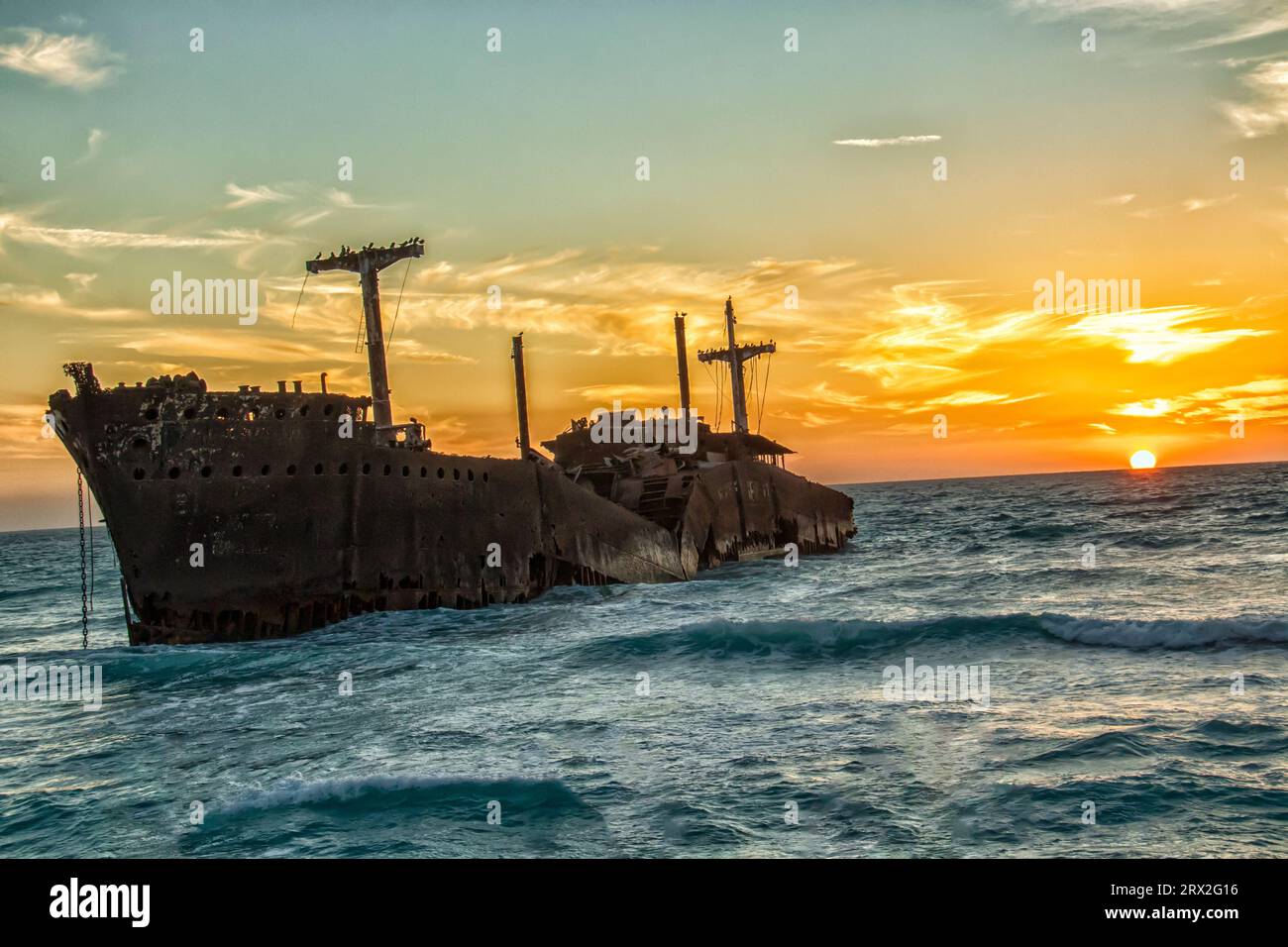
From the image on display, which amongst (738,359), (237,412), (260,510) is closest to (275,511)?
(260,510)

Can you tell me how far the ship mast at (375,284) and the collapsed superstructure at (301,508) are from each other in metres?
0.04

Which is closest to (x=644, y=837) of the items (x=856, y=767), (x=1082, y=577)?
(x=856, y=767)

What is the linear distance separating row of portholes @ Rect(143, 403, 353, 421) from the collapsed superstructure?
25 mm

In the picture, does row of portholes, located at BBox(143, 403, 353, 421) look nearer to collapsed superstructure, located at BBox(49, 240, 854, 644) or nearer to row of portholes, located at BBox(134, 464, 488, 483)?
collapsed superstructure, located at BBox(49, 240, 854, 644)

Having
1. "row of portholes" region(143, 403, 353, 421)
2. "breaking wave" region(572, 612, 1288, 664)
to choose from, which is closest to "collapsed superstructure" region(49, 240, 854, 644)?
"row of portholes" region(143, 403, 353, 421)

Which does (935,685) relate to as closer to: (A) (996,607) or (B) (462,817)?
(B) (462,817)

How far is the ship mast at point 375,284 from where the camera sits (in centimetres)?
2380

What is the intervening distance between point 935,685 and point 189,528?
14027 mm

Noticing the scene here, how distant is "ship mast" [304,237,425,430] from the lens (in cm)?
2380

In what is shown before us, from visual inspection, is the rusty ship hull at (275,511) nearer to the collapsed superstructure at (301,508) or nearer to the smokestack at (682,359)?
the collapsed superstructure at (301,508)

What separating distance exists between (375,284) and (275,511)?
7603 mm

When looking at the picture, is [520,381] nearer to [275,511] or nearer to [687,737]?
[275,511]
